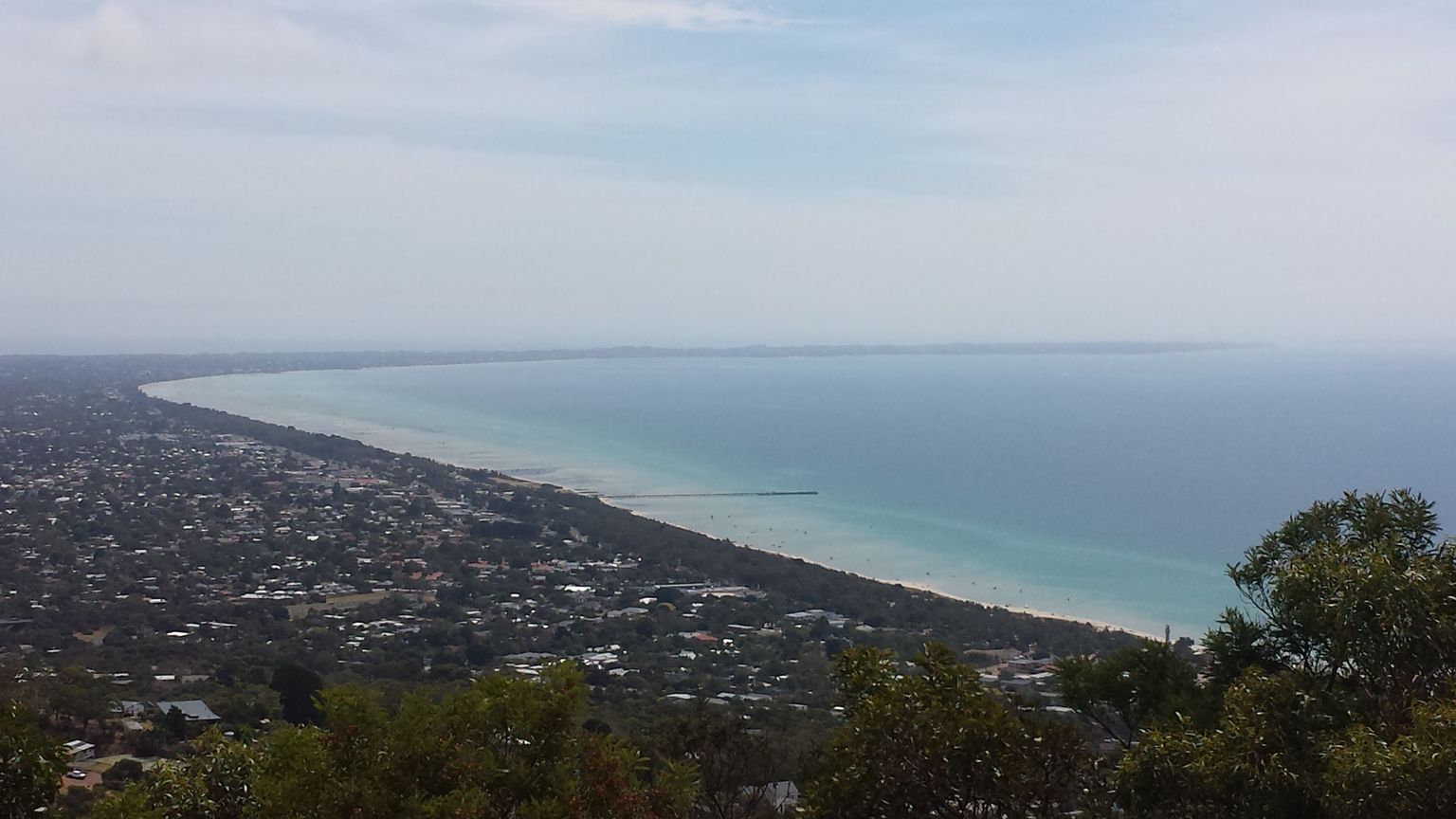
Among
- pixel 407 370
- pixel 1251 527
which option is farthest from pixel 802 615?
pixel 407 370

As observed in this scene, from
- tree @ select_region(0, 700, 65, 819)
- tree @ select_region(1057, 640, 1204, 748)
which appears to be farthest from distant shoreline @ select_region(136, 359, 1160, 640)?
tree @ select_region(0, 700, 65, 819)

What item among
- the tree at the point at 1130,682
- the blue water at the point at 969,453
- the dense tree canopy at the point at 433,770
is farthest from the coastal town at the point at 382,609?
the blue water at the point at 969,453

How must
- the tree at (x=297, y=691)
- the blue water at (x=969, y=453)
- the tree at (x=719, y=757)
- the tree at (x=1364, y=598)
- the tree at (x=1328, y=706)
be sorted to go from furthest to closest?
the blue water at (x=969, y=453) → the tree at (x=297, y=691) → the tree at (x=719, y=757) → the tree at (x=1364, y=598) → the tree at (x=1328, y=706)

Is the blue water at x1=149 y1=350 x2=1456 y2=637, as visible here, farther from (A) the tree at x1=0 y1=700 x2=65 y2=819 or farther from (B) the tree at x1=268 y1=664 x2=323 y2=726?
(A) the tree at x1=0 y1=700 x2=65 y2=819

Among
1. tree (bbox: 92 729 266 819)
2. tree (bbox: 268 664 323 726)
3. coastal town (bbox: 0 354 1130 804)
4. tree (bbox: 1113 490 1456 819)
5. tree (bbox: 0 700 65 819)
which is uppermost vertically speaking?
tree (bbox: 1113 490 1456 819)

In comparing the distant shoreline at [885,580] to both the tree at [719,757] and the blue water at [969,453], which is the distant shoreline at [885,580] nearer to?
the blue water at [969,453]

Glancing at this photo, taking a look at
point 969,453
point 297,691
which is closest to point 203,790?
point 297,691
